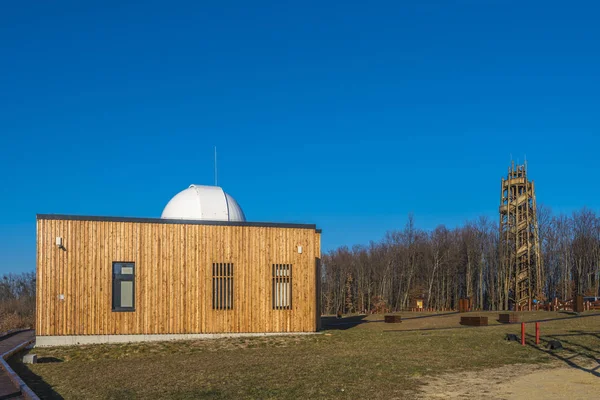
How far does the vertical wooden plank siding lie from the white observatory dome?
2676mm

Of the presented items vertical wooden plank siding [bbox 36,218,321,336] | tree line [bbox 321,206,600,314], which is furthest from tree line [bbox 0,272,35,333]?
tree line [bbox 321,206,600,314]

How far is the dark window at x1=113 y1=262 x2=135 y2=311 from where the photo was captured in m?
21.4

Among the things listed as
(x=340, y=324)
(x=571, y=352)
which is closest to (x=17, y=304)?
(x=340, y=324)

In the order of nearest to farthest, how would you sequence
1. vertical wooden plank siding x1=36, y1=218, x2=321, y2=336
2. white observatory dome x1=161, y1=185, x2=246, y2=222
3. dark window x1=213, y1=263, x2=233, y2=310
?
1. vertical wooden plank siding x1=36, y1=218, x2=321, y2=336
2. dark window x1=213, y1=263, x2=233, y2=310
3. white observatory dome x1=161, y1=185, x2=246, y2=222

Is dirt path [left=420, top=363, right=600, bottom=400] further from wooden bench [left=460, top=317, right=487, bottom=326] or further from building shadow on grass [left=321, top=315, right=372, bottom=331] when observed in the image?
building shadow on grass [left=321, top=315, right=372, bottom=331]

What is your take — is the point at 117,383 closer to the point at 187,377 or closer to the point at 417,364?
the point at 187,377

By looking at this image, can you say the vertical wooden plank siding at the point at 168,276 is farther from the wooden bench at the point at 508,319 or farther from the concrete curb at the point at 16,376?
the wooden bench at the point at 508,319

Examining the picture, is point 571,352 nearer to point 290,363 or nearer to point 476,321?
point 290,363

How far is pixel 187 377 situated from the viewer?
13531 millimetres

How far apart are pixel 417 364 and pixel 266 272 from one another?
9206 millimetres

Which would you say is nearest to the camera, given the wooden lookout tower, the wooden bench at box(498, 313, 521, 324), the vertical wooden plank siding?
the vertical wooden plank siding

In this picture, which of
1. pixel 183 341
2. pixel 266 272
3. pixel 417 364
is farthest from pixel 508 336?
pixel 183 341

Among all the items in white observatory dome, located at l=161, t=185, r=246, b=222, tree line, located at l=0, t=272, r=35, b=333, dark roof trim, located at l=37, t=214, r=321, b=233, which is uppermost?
white observatory dome, located at l=161, t=185, r=246, b=222

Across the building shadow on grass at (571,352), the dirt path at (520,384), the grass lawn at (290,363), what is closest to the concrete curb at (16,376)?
the grass lawn at (290,363)
